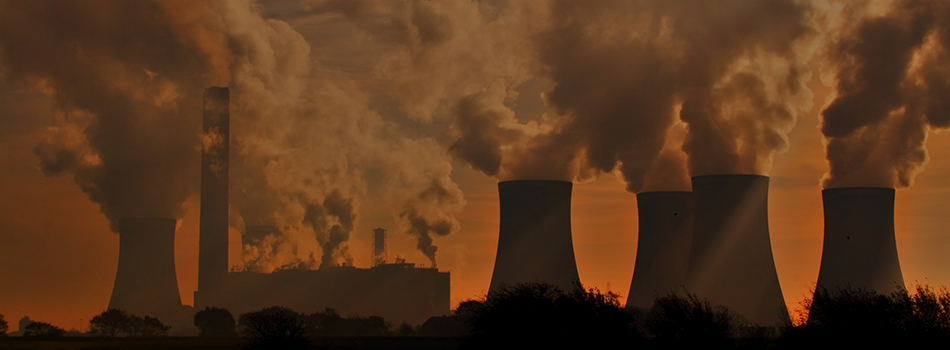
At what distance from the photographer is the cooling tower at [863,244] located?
22.6 m

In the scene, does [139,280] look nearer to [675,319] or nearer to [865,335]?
[675,319]

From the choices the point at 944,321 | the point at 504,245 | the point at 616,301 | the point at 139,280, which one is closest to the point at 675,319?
the point at 616,301

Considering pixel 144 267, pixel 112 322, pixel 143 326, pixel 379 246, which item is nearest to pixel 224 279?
pixel 143 326

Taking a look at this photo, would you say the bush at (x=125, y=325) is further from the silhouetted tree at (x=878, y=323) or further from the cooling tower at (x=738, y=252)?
the silhouetted tree at (x=878, y=323)

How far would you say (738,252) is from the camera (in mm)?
23062

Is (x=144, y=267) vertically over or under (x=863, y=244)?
over

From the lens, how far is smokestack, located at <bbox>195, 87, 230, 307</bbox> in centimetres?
4069

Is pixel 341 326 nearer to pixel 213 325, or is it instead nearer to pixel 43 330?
pixel 213 325

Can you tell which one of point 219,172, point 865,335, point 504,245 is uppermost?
point 219,172

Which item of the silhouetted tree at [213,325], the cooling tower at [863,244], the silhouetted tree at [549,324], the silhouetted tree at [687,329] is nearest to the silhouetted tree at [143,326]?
the silhouetted tree at [213,325]

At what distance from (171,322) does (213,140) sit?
8172 millimetres

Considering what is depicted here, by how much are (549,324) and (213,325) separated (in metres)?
22.2

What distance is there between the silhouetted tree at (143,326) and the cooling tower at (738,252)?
2163 centimetres

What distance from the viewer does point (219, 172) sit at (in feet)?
136
